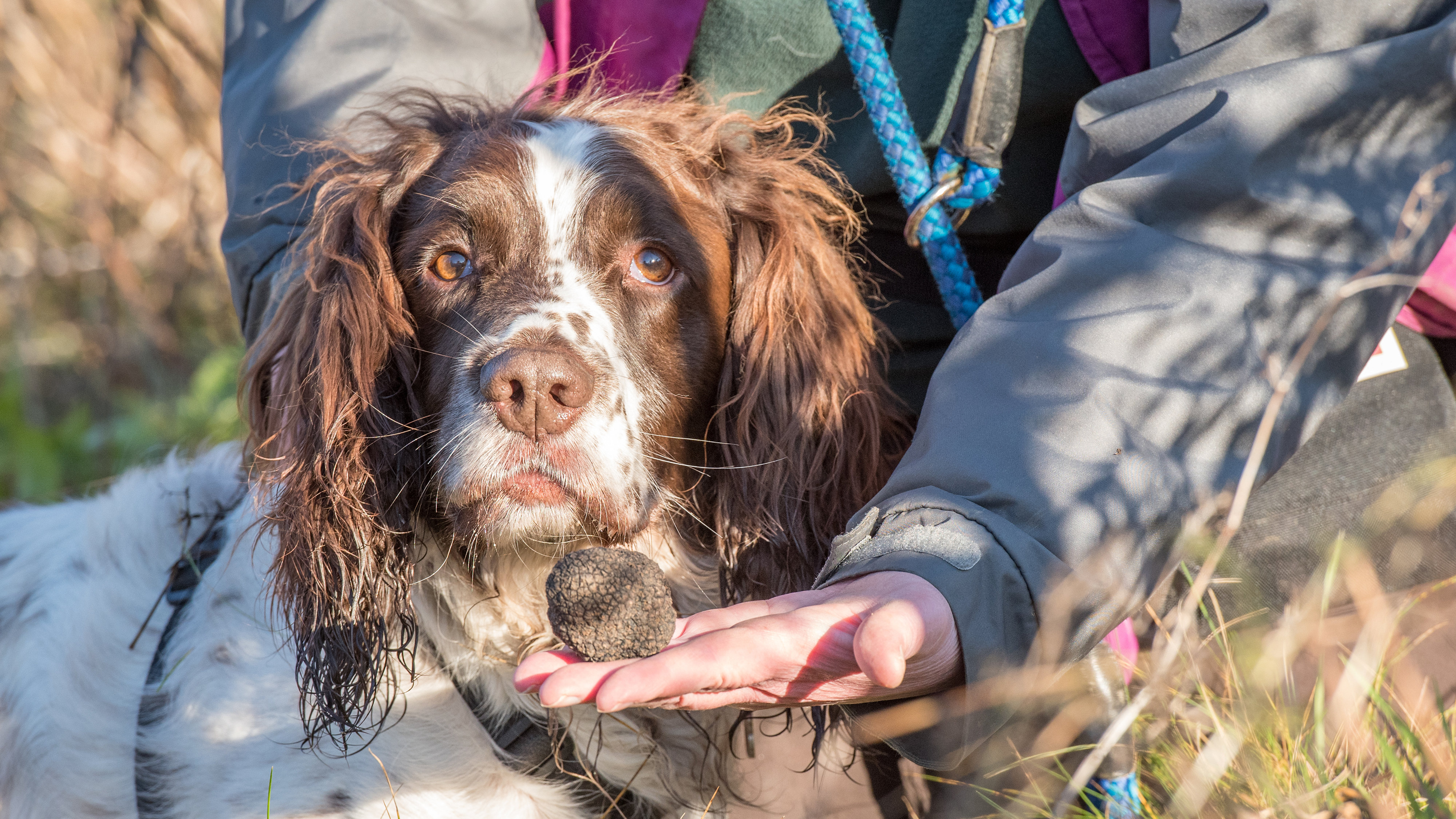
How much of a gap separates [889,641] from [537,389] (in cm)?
76

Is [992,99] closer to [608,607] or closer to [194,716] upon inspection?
[608,607]

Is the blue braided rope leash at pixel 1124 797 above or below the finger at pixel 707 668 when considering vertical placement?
below

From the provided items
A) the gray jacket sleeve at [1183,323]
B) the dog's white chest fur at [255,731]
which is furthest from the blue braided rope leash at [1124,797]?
the dog's white chest fur at [255,731]

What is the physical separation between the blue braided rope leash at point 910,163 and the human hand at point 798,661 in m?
1.06

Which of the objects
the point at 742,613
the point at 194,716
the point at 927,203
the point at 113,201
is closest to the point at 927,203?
the point at 927,203

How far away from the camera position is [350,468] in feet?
6.80

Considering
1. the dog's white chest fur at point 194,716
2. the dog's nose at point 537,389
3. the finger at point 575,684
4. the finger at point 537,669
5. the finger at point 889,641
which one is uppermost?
the dog's nose at point 537,389

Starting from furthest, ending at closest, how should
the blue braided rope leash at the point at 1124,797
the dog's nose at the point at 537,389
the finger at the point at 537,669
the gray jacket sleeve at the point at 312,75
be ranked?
1. the gray jacket sleeve at the point at 312,75
2. the blue braided rope leash at the point at 1124,797
3. the dog's nose at the point at 537,389
4. the finger at the point at 537,669

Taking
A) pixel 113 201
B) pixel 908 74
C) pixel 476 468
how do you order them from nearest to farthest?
1. pixel 476 468
2. pixel 908 74
3. pixel 113 201

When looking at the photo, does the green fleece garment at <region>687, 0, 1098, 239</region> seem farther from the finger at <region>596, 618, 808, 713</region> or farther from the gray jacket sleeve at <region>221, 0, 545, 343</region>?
the finger at <region>596, 618, 808, 713</region>

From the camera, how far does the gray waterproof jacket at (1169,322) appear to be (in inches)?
64.2

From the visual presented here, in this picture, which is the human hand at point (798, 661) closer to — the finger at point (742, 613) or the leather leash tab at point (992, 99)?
the finger at point (742, 613)

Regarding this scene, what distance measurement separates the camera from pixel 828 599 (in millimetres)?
Answer: 1545

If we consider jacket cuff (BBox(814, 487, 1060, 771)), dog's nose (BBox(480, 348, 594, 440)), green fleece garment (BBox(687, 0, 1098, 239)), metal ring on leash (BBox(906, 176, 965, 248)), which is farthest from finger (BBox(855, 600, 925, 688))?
green fleece garment (BBox(687, 0, 1098, 239))
